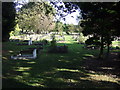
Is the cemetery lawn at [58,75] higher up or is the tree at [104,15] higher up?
the tree at [104,15]

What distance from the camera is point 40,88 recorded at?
703 cm

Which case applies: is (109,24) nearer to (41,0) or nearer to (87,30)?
(87,30)

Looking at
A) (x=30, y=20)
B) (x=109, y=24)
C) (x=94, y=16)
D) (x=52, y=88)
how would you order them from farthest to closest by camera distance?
(x=30, y=20), (x=94, y=16), (x=109, y=24), (x=52, y=88)

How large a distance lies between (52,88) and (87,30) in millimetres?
9375

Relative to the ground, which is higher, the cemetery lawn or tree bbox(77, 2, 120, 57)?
tree bbox(77, 2, 120, 57)

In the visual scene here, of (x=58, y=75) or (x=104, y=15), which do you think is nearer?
(x=58, y=75)

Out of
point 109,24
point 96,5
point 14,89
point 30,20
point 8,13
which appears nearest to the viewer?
point 14,89

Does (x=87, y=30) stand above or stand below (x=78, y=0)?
below

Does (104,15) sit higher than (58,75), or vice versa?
(104,15)

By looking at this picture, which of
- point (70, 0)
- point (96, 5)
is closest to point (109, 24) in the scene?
point (96, 5)

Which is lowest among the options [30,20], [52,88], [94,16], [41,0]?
[52,88]

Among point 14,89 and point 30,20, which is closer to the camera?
point 14,89

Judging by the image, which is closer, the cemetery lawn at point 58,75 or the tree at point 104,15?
the cemetery lawn at point 58,75

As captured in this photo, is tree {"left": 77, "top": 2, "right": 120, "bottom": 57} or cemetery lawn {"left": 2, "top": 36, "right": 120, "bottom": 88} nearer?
cemetery lawn {"left": 2, "top": 36, "right": 120, "bottom": 88}
